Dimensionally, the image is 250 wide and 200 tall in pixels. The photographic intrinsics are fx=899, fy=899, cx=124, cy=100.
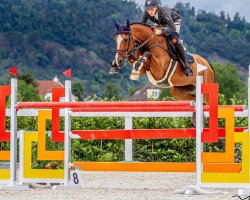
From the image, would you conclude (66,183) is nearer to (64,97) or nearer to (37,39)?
(64,97)

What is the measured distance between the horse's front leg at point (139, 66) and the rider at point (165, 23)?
344mm

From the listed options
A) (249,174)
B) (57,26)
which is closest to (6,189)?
(249,174)

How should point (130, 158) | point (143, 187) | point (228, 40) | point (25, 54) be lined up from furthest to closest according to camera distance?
point (228, 40) < point (25, 54) < point (130, 158) < point (143, 187)

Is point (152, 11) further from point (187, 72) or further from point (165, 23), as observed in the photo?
point (187, 72)

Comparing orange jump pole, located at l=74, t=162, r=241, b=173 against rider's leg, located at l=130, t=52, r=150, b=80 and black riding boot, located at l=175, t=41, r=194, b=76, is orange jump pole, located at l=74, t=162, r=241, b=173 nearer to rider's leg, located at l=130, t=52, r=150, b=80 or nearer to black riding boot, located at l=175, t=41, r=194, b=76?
rider's leg, located at l=130, t=52, r=150, b=80

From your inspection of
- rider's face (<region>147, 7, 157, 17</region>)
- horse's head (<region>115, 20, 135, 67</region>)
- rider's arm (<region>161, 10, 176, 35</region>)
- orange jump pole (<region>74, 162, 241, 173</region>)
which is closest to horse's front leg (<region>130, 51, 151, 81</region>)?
horse's head (<region>115, 20, 135, 67</region>)

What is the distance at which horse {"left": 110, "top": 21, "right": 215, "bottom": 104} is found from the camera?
9742 mm

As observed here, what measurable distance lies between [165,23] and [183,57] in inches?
18.2

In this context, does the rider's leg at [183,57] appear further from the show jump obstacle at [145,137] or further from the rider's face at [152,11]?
the show jump obstacle at [145,137]

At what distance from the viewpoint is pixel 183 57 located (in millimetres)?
10391

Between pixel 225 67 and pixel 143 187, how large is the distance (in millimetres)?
94537

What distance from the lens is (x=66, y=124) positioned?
30.1ft

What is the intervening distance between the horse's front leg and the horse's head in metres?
0.15

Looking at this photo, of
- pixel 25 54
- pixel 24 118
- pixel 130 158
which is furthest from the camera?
pixel 25 54
